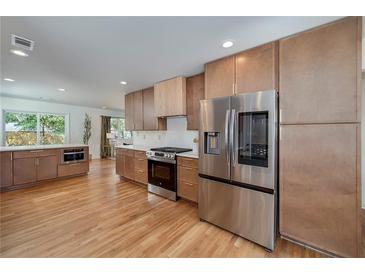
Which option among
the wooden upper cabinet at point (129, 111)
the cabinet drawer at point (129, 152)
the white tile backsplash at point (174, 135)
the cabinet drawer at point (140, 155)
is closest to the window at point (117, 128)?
the wooden upper cabinet at point (129, 111)

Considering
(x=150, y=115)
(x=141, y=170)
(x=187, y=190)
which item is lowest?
(x=187, y=190)

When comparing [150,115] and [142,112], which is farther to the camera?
[142,112]

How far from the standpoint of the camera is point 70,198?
3.13 metres

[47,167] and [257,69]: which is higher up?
[257,69]

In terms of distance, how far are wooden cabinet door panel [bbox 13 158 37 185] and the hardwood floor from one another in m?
0.35

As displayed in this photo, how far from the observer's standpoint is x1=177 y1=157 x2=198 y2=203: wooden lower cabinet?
2734mm

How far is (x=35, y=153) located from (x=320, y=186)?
17.6ft

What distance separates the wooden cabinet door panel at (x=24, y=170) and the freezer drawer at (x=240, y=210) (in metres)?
4.02

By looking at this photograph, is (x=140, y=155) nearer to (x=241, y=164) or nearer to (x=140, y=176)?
(x=140, y=176)

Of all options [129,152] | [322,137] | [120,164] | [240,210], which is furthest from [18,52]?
[322,137]

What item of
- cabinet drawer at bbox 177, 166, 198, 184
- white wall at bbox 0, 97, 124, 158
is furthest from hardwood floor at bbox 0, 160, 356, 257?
white wall at bbox 0, 97, 124, 158

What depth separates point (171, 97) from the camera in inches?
127

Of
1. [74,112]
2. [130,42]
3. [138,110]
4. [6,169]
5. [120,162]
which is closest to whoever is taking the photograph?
[130,42]

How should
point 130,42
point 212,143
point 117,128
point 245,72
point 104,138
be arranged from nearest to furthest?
point 130,42
point 245,72
point 212,143
point 104,138
point 117,128
